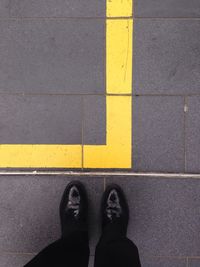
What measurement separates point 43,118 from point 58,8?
866 mm

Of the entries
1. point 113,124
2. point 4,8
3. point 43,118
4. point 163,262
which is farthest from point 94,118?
point 163,262

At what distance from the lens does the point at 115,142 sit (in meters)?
2.65

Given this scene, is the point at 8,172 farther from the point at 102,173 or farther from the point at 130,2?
the point at 130,2

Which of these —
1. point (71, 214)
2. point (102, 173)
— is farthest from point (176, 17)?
point (71, 214)

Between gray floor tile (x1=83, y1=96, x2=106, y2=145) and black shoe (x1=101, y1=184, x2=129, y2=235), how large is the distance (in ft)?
1.37

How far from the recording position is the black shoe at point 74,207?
8.47 feet

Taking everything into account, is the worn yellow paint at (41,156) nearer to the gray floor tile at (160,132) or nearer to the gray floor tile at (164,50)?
the gray floor tile at (160,132)

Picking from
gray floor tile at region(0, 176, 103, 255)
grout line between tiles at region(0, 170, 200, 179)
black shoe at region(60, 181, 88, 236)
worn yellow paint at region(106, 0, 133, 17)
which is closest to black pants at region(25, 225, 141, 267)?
black shoe at region(60, 181, 88, 236)

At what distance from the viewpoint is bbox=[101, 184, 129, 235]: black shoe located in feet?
8.48

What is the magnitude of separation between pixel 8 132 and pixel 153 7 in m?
1.49

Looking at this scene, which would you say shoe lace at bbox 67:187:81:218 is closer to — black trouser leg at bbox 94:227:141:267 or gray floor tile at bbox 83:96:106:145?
black trouser leg at bbox 94:227:141:267

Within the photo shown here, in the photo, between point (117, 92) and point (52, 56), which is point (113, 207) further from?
point (52, 56)

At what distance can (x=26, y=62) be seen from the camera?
264 cm

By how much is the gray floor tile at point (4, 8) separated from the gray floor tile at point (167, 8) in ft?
3.29
